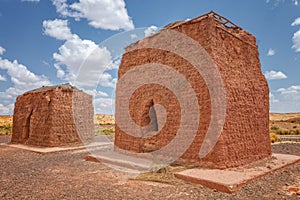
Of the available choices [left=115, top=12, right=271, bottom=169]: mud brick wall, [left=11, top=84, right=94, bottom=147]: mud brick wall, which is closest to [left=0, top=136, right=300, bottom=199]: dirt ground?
[left=115, top=12, right=271, bottom=169]: mud brick wall

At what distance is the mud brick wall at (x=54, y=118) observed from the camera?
13.2m

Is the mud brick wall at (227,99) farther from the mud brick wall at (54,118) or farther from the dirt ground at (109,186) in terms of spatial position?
the mud brick wall at (54,118)

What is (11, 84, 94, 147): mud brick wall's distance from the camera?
43.4ft

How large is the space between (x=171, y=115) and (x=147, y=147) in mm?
1644

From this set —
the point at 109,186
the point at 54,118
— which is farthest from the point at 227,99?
the point at 54,118

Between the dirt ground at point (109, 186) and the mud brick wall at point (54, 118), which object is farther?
the mud brick wall at point (54, 118)

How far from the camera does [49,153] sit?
11500 millimetres

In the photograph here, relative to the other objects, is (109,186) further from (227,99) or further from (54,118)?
(54,118)

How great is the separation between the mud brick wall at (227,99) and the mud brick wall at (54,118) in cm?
547

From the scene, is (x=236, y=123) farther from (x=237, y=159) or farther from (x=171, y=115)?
(x=171, y=115)

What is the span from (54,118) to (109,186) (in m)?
8.61

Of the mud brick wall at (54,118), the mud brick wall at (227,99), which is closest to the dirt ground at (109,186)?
the mud brick wall at (227,99)

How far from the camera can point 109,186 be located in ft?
18.9

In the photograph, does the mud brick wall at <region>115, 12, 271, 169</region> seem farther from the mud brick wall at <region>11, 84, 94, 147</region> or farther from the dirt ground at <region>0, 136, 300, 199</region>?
the mud brick wall at <region>11, 84, 94, 147</region>
